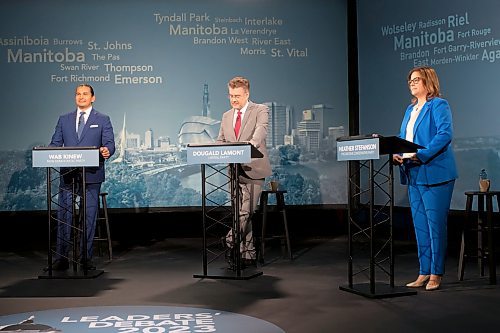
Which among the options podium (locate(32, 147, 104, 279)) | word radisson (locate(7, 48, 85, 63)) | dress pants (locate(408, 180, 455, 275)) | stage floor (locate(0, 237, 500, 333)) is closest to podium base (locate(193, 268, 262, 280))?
stage floor (locate(0, 237, 500, 333))

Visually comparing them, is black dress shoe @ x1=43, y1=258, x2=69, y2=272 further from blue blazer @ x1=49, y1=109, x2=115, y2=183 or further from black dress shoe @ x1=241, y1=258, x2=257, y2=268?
black dress shoe @ x1=241, y1=258, x2=257, y2=268

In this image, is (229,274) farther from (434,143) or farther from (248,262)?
(434,143)

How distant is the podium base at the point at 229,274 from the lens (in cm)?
577

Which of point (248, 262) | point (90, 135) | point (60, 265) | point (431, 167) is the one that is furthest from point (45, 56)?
point (431, 167)

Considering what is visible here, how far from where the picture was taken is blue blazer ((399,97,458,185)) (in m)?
5.02

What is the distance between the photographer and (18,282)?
581 cm

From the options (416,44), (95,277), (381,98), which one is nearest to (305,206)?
(381,98)

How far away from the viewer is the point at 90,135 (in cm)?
641

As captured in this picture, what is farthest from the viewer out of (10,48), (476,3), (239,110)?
(10,48)

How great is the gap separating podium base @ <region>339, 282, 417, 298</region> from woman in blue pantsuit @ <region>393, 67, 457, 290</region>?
0.78ft

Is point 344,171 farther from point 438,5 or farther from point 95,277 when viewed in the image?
point 95,277

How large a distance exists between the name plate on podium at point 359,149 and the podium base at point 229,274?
4.14ft

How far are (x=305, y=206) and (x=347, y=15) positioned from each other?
2298 mm

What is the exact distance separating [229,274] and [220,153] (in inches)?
39.0
